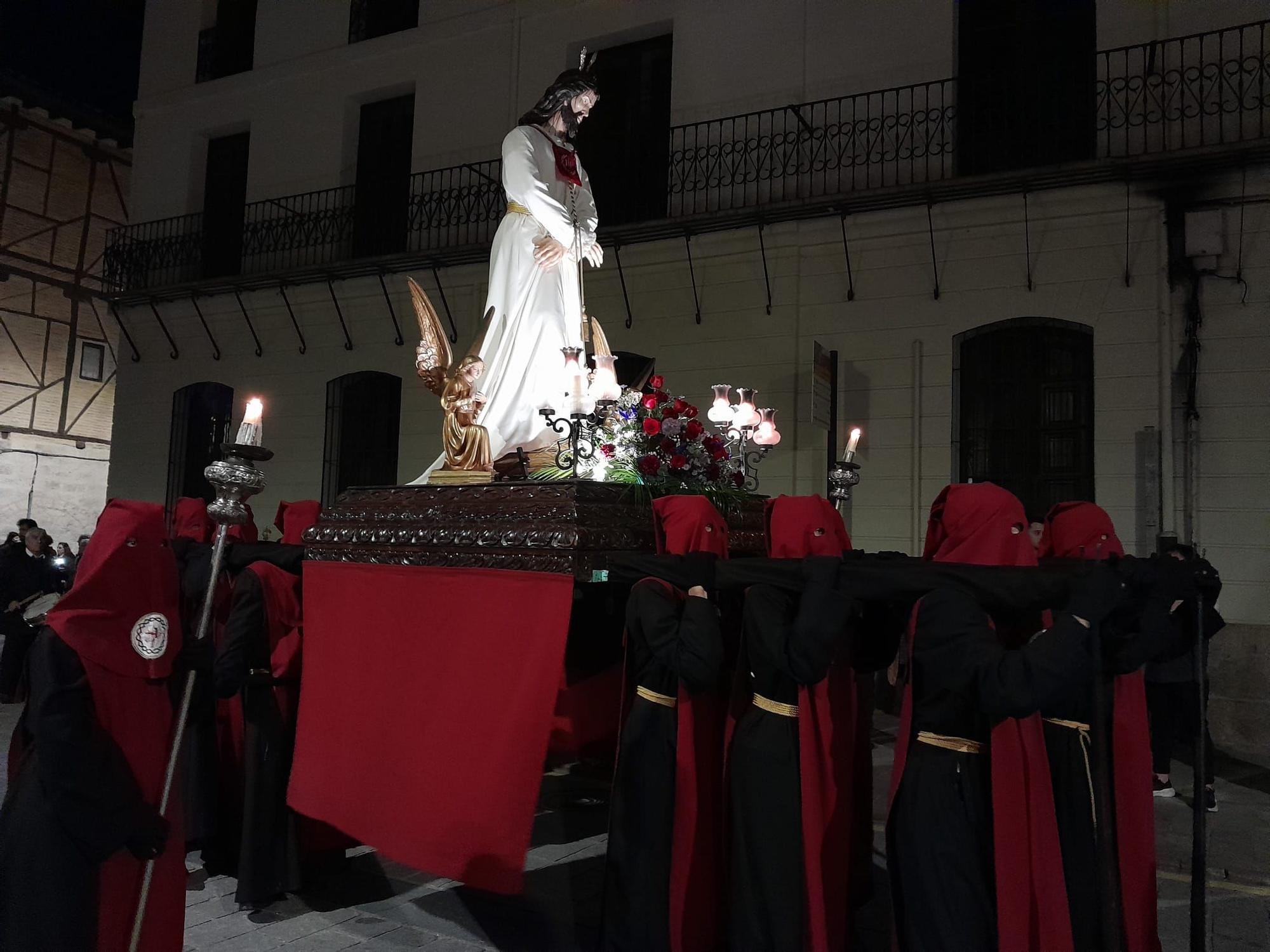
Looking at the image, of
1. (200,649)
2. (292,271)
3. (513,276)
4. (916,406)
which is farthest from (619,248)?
(200,649)

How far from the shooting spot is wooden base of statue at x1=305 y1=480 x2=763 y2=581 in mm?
3771

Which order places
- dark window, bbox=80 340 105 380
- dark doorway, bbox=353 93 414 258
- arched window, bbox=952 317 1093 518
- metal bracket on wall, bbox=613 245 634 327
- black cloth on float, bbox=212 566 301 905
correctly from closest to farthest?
black cloth on float, bbox=212 566 301 905 → arched window, bbox=952 317 1093 518 → metal bracket on wall, bbox=613 245 634 327 → dark doorway, bbox=353 93 414 258 → dark window, bbox=80 340 105 380

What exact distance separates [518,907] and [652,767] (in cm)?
135

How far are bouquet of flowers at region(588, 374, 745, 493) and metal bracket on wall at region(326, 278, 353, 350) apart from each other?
31.7 ft

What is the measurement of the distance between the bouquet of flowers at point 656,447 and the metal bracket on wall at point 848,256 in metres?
6.09

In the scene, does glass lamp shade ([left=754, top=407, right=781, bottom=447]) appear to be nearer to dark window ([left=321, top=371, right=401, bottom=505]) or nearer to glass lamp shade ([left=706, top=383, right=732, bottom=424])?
glass lamp shade ([left=706, top=383, right=732, bottom=424])

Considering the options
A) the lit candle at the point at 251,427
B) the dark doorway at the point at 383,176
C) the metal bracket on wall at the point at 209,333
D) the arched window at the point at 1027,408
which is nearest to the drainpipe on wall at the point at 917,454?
the arched window at the point at 1027,408

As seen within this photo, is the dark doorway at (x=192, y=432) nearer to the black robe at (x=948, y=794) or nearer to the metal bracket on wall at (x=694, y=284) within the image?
the metal bracket on wall at (x=694, y=284)

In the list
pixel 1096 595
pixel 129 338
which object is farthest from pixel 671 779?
pixel 129 338

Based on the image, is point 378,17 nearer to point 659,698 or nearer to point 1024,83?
point 1024,83

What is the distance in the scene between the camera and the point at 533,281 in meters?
5.19

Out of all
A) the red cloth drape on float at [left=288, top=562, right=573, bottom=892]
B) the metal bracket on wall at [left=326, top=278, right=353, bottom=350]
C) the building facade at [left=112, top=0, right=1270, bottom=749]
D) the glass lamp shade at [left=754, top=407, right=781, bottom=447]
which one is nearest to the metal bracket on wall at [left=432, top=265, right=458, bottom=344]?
the building facade at [left=112, top=0, right=1270, bottom=749]

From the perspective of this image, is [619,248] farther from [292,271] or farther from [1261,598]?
[1261,598]

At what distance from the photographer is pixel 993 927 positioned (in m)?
2.77
